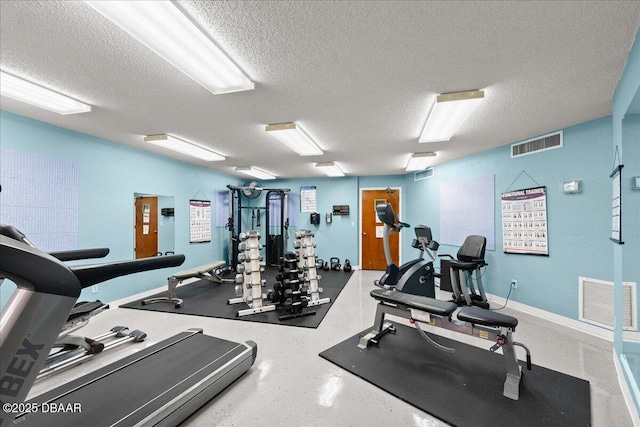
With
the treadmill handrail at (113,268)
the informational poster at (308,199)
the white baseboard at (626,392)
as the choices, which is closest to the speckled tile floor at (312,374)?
the white baseboard at (626,392)

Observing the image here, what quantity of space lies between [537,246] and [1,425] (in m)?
4.72

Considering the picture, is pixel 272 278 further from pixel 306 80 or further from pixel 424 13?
pixel 424 13

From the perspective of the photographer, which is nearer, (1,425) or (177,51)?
(1,425)

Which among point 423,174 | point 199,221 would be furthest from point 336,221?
point 199,221

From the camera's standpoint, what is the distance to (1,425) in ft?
1.71

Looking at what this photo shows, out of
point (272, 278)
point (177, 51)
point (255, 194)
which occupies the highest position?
point (177, 51)

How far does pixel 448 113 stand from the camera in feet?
8.98

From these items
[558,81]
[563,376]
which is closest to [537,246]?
[563,376]

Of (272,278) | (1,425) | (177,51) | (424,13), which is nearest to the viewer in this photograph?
(1,425)

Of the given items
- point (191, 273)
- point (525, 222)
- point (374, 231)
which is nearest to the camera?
point (525, 222)

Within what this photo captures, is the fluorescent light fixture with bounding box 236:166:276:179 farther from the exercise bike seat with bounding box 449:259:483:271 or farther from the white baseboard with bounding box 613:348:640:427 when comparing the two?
the white baseboard with bounding box 613:348:640:427

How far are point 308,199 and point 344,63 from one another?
532 cm

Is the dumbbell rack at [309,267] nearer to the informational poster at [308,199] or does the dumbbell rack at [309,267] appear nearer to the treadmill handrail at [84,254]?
the treadmill handrail at [84,254]

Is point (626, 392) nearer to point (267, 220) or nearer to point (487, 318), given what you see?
point (487, 318)
